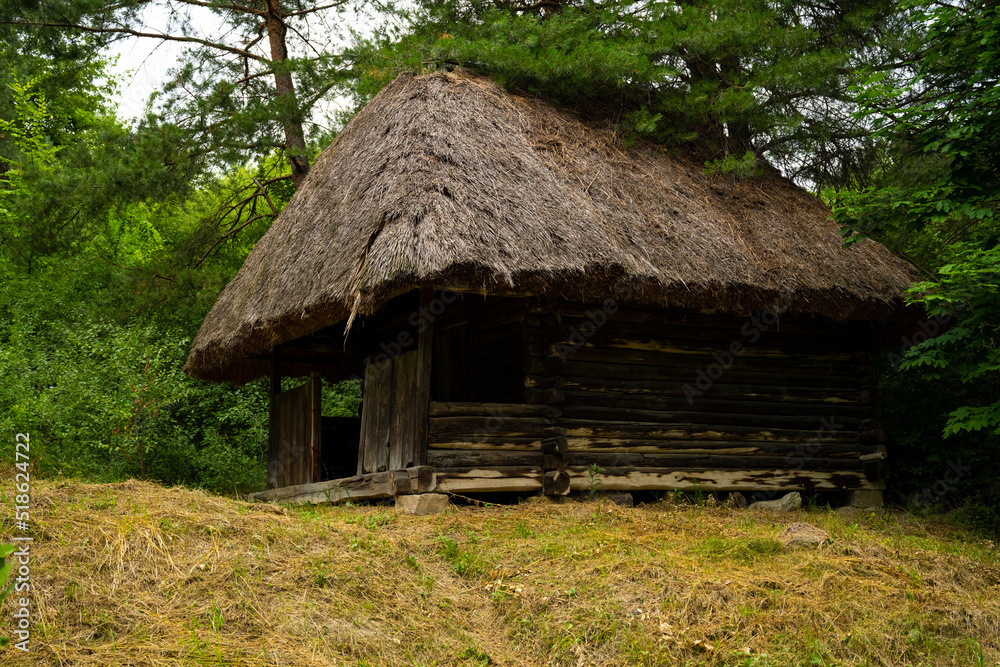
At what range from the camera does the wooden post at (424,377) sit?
818cm

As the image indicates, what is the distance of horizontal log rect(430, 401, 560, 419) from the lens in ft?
27.4

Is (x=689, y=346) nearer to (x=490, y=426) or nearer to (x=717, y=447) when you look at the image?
(x=717, y=447)

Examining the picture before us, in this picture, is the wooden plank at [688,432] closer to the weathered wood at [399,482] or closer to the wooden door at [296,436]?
the weathered wood at [399,482]

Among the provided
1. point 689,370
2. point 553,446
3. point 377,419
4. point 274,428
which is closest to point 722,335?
point 689,370

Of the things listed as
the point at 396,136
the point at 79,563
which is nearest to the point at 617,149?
the point at 396,136

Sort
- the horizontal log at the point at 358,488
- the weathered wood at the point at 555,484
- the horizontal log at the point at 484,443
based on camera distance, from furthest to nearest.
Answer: the weathered wood at the point at 555,484, the horizontal log at the point at 484,443, the horizontal log at the point at 358,488

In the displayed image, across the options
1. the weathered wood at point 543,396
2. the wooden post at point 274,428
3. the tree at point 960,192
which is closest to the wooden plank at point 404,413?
the weathered wood at point 543,396

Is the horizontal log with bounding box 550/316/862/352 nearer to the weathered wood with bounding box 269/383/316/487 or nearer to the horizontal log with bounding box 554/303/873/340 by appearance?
the horizontal log with bounding box 554/303/873/340

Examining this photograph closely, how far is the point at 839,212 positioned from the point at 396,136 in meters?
4.60

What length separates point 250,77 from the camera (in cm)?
1470

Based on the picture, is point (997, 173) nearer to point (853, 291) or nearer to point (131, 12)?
point (853, 291)

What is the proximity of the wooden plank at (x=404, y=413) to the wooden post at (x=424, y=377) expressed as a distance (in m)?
0.03

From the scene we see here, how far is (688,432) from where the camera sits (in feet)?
32.0

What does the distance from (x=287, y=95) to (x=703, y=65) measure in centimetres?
637
